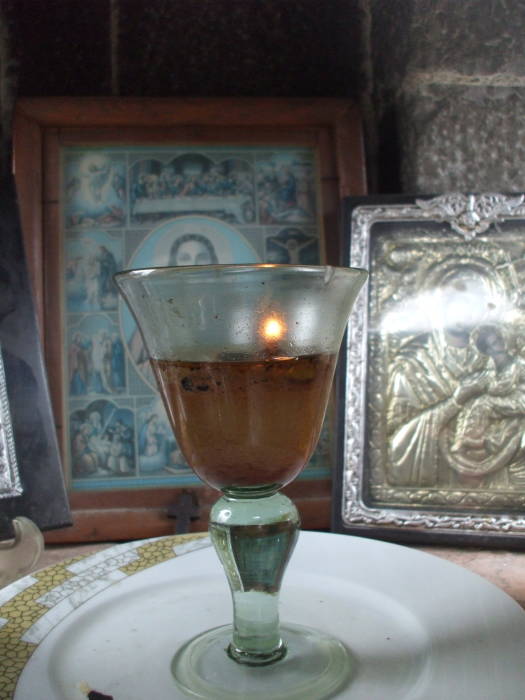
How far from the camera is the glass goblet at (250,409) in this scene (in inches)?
25.4

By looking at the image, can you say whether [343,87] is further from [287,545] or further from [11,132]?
[287,545]

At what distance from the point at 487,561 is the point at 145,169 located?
795 millimetres

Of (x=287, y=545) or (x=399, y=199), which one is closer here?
(x=287, y=545)

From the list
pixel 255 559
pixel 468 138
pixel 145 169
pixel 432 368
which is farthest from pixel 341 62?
pixel 255 559

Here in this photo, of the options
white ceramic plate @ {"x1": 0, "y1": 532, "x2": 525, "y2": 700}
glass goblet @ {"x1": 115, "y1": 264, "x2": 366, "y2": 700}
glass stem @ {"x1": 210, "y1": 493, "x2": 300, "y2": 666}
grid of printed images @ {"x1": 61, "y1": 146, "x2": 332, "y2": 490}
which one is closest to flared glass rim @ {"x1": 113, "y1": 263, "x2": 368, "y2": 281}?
glass goblet @ {"x1": 115, "y1": 264, "x2": 366, "y2": 700}

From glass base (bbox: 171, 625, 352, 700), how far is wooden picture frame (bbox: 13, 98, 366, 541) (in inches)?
14.3

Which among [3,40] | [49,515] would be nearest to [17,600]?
[49,515]

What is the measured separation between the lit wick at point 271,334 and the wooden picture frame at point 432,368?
42cm

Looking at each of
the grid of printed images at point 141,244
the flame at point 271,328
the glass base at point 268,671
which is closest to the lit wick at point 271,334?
the flame at point 271,328

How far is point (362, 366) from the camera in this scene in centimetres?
105

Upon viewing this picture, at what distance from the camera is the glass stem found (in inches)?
27.5

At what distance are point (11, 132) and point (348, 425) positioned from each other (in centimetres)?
74

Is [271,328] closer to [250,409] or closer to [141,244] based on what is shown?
[250,409]

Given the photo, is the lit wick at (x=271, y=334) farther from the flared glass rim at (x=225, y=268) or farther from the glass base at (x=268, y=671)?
the glass base at (x=268, y=671)
